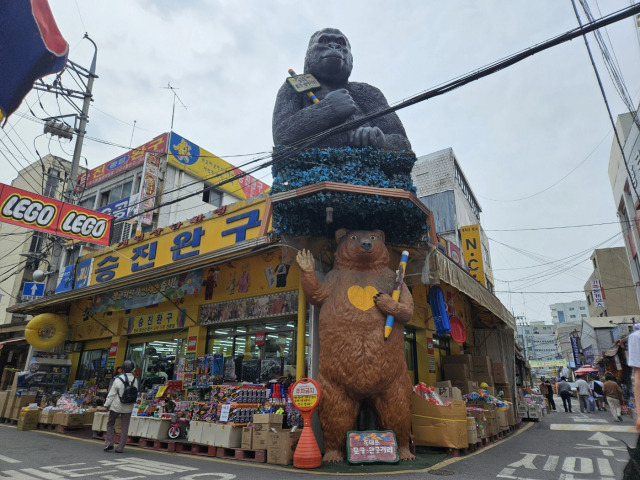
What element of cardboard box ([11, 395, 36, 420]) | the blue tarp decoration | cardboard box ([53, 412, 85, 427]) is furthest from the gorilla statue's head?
cardboard box ([11, 395, 36, 420])

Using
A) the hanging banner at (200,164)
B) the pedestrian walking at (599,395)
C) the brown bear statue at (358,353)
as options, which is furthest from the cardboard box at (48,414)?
the pedestrian walking at (599,395)

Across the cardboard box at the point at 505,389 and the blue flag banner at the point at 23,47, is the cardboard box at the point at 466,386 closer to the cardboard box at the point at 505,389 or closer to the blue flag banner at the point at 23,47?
the cardboard box at the point at 505,389

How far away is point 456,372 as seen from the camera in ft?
34.1

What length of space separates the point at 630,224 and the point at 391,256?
53.8 feet

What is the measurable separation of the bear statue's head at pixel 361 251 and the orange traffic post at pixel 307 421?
1.99 meters

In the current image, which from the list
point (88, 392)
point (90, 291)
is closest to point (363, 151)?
point (90, 291)

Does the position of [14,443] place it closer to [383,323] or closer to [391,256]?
[383,323]

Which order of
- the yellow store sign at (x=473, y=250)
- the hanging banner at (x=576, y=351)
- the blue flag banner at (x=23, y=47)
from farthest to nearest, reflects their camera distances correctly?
the hanging banner at (x=576, y=351)
the yellow store sign at (x=473, y=250)
the blue flag banner at (x=23, y=47)

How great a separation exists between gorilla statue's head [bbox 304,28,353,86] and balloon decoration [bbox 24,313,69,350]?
1062 centimetres

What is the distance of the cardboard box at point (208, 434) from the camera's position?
6.62 metres

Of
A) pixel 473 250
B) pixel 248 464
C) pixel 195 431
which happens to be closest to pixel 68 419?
pixel 195 431

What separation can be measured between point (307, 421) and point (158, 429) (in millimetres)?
3253

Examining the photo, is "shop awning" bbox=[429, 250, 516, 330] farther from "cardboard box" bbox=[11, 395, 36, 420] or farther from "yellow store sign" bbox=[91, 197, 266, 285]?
"cardboard box" bbox=[11, 395, 36, 420]

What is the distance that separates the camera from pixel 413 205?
689 cm
